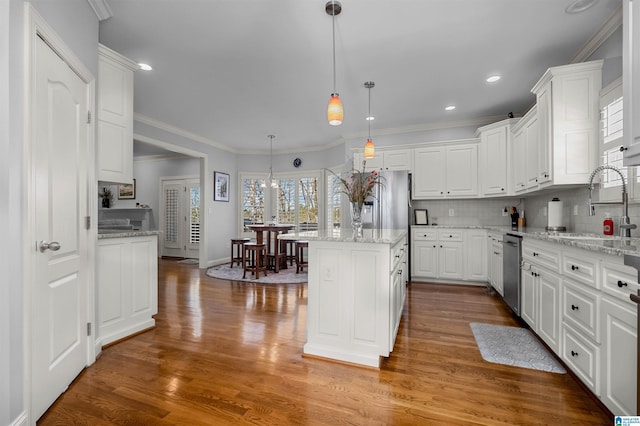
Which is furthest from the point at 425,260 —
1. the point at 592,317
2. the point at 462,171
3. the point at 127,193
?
the point at 127,193

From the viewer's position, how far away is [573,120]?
9.09 feet

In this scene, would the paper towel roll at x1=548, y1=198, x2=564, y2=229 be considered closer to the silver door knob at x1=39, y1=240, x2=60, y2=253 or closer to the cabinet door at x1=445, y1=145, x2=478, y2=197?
the cabinet door at x1=445, y1=145, x2=478, y2=197

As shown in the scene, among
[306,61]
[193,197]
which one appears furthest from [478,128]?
[193,197]

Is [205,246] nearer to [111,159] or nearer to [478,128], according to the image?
[111,159]

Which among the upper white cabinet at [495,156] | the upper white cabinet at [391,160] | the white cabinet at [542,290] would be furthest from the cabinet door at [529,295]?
the upper white cabinet at [391,160]

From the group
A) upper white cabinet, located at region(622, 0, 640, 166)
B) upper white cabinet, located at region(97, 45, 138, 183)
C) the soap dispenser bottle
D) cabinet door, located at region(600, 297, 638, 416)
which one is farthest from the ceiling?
cabinet door, located at region(600, 297, 638, 416)

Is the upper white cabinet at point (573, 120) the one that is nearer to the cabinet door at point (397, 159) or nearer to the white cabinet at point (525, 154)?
the white cabinet at point (525, 154)

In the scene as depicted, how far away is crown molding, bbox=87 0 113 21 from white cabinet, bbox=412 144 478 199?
4334 millimetres

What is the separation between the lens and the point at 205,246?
20.8ft

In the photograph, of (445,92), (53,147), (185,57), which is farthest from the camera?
(445,92)

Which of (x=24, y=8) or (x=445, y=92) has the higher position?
(x=445, y=92)

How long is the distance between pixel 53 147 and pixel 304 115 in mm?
3587

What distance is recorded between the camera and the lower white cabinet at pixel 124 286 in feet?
8.14

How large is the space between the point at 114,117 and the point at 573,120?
13.5 feet
